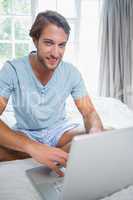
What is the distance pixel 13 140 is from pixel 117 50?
7.50 ft

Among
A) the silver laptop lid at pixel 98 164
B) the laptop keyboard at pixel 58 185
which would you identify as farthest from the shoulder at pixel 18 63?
the silver laptop lid at pixel 98 164

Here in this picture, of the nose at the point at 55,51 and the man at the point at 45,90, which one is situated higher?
the nose at the point at 55,51

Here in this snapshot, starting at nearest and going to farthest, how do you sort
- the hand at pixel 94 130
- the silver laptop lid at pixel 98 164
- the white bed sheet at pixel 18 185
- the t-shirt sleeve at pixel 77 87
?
1. the silver laptop lid at pixel 98 164
2. the white bed sheet at pixel 18 185
3. the hand at pixel 94 130
4. the t-shirt sleeve at pixel 77 87

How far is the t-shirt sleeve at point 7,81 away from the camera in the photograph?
1.19 meters

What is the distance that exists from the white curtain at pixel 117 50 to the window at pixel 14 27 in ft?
2.87

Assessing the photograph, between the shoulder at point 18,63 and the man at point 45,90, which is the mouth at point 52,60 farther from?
the shoulder at point 18,63

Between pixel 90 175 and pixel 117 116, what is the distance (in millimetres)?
1308

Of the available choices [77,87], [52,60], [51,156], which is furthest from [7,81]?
[51,156]

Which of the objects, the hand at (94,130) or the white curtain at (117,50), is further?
the white curtain at (117,50)

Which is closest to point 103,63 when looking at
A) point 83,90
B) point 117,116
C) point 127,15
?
point 127,15

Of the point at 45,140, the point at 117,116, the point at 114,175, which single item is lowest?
the point at 117,116

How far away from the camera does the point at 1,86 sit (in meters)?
1.19

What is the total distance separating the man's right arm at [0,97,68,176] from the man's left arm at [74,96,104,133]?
33 centimetres

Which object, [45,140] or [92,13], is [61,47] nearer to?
[45,140]
